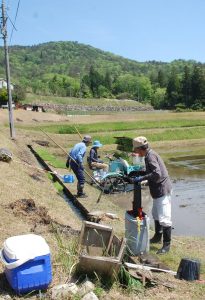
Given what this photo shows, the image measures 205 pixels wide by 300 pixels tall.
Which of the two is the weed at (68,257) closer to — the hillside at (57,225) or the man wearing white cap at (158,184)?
the hillside at (57,225)

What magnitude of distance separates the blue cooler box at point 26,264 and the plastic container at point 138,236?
217 centimetres

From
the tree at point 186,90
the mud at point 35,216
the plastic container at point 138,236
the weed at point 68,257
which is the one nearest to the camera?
the weed at point 68,257

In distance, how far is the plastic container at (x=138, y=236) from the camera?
23.2 ft

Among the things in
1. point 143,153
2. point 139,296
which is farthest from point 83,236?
point 143,153

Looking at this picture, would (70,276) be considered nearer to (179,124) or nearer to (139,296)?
(139,296)

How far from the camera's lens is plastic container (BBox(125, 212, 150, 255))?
23.2 ft

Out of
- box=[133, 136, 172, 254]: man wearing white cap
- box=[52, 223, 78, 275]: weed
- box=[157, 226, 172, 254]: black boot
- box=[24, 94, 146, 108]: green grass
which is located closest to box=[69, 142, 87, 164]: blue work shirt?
box=[133, 136, 172, 254]: man wearing white cap

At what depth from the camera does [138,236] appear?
7051mm

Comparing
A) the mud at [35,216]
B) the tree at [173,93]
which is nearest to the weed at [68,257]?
the mud at [35,216]

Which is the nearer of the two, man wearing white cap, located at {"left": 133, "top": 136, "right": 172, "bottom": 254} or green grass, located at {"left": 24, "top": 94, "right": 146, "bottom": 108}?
man wearing white cap, located at {"left": 133, "top": 136, "right": 172, "bottom": 254}

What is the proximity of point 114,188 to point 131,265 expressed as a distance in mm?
8607

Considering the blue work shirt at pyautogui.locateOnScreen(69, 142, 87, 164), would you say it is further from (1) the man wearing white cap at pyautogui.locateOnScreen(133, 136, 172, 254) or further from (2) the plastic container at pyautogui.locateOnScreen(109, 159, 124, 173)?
(1) the man wearing white cap at pyautogui.locateOnScreen(133, 136, 172, 254)

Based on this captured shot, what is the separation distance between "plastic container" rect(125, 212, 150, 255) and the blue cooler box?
7.11ft

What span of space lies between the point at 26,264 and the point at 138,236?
2.50 metres
